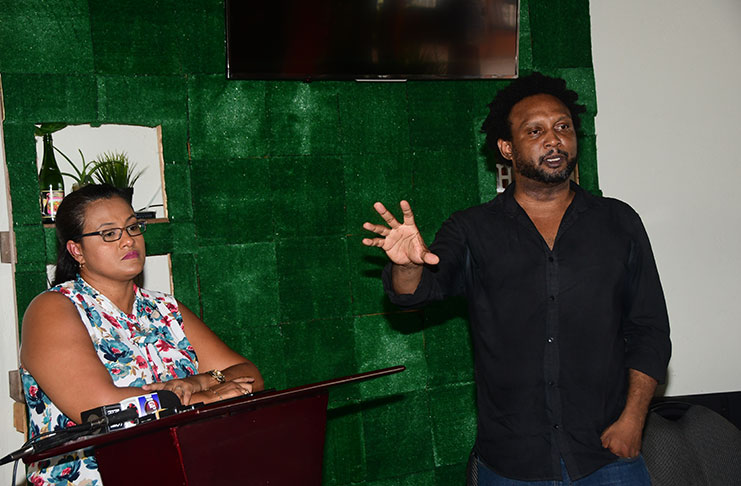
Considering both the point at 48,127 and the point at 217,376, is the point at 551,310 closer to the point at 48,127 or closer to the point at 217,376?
the point at 217,376

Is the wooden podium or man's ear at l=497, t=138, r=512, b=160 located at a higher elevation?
man's ear at l=497, t=138, r=512, b=160

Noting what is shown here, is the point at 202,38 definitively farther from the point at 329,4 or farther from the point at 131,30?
the point at 329,4

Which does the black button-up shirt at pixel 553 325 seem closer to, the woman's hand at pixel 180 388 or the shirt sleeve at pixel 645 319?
the shirt sleeve at pixel 645 319

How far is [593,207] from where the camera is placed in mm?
2246

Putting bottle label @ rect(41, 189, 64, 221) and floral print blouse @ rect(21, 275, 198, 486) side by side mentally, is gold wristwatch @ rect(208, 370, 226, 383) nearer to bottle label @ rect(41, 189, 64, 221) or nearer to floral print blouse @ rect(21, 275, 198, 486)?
floral print blouse @ rect(21, 275, 198, 486)

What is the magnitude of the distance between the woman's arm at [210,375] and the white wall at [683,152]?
106 inches

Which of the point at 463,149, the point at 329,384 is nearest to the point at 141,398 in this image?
the point at 329,384

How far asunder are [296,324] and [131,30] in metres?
1.64

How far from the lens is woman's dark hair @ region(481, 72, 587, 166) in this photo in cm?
239

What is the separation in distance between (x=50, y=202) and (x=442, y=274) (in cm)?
198

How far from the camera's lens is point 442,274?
2125 mm

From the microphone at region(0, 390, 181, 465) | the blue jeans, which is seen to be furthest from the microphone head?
the blue jeans

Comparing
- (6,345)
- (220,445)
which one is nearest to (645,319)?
(220,445)

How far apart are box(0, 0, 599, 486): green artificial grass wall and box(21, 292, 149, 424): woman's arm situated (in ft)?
4.26
